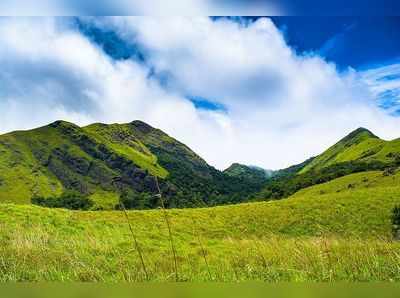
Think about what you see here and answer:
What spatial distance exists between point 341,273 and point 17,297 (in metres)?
5.19

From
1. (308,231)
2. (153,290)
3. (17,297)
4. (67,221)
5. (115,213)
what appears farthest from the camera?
(115,213)

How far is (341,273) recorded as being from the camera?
24.5 ft

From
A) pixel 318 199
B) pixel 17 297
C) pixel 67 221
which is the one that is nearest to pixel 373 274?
pixel 17 297

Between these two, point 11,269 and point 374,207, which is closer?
point 11,269

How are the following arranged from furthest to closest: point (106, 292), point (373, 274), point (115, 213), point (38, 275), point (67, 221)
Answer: point (115, 213) < point (67, 221) < point (38, 275) < point (373, 274) < point (106, 292)

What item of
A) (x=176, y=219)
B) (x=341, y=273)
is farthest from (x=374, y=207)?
(x=341, y=273)

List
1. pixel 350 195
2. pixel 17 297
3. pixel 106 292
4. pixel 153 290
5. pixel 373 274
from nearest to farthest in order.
A: pixel 17 297
pixel 106 292
pixel 153 290
pixel 373 274
pixel 350 195

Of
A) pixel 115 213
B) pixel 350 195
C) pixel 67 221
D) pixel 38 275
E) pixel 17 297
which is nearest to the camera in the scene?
pixel 17 297

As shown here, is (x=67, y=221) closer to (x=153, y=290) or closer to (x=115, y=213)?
(x=115, y=213)

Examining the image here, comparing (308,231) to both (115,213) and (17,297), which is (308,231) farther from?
(17,297)

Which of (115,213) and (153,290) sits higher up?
(115,213)

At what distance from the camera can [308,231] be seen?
157 feet

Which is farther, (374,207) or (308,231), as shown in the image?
(374,207)

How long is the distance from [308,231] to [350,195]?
1345 cm
